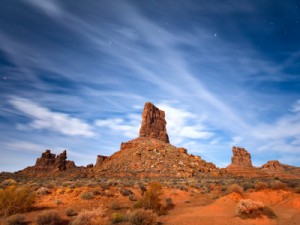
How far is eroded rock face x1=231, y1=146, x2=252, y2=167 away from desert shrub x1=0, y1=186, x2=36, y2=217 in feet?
363

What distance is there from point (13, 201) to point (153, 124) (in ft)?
277

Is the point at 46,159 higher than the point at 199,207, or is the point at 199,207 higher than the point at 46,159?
the point at 46,159

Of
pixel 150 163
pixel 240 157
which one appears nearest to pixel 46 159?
pixel 150 163

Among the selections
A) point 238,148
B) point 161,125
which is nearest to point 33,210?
point 161,125

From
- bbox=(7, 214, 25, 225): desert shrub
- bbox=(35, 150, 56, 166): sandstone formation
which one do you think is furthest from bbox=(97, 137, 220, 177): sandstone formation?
bbox=(7, 214, 25, 225): desert shrub

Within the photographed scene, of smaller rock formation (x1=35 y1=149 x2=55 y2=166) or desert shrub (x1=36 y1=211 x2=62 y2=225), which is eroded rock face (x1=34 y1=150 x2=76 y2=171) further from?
desert shrub (x1=36 y1=211 x2=62 y2=225)

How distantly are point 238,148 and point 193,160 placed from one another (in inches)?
2250

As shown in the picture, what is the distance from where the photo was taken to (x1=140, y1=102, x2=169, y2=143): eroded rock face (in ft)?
311

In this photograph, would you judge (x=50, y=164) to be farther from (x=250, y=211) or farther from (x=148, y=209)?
(x=250, y=211)

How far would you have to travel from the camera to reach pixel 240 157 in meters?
114

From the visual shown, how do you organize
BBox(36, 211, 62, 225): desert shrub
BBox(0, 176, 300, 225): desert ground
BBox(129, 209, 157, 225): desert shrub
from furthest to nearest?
BBox(0, 176, 300, 225): desert ground, BBox(36, 211, 62, 225): desert shrub, BBox(129, 209, 157, 225): desert shrub

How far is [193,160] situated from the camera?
69875 millimetres

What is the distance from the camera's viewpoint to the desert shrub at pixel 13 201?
13370 mm

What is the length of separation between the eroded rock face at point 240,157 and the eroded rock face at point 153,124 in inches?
1540
